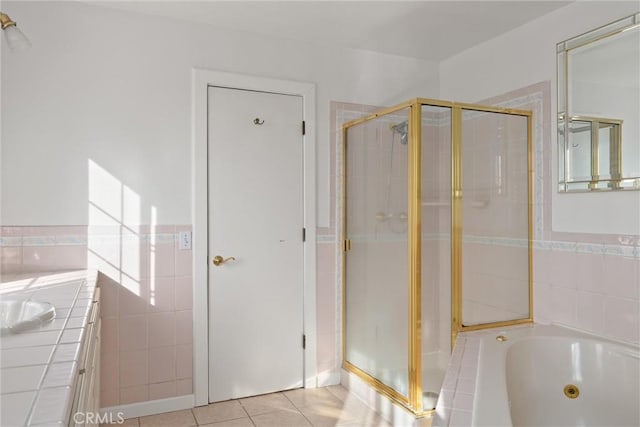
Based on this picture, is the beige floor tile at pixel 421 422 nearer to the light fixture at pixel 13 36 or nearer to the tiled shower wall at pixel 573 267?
the tiled shower wall at pixel 573 267

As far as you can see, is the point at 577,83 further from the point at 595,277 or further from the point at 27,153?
the point at 27,153

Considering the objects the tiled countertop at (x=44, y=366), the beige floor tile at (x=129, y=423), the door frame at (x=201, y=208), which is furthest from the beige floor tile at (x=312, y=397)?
the tiled countertop at (x=44, y=366)

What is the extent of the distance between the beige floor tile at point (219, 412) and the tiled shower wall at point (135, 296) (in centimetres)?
16

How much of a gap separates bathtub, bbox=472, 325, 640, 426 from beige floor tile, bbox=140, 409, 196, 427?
1.73m

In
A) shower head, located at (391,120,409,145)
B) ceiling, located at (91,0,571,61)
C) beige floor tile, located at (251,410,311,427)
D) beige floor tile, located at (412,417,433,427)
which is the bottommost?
beige floor tile, located at (251,410,311,427)

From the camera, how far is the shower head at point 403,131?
8.05 feet

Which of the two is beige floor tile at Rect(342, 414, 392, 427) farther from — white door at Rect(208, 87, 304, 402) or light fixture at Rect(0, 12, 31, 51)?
light fixture at Rect(0, 12, 31, 51)

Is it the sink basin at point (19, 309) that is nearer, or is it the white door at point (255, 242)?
the sink basin at point (19, 309)

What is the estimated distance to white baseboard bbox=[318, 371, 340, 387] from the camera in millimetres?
3143

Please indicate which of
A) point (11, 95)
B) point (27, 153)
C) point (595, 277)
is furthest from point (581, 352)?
point (11, 95)

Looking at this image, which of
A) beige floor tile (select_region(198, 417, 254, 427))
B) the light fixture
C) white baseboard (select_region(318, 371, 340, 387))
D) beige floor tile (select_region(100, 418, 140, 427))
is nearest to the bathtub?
white baseboard (select_region(318, 371, 340, 387))

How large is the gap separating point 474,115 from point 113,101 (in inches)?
83.1

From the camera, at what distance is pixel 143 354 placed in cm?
269

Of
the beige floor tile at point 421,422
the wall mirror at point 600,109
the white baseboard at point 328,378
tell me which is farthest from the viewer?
the white baseboard at point 328,378
